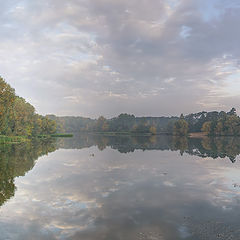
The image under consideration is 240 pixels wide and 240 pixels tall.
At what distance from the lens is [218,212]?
14297mm

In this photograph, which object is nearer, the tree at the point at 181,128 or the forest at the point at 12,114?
the forest at the point at 12,114

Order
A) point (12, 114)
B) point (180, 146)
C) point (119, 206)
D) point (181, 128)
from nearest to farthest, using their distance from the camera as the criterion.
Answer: point (119, 206)
point (180, 146)
point (12, 114)
point (181, 128)

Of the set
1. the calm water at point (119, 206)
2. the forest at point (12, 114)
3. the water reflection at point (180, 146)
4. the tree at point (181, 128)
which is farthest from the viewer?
the tree at point (181, 128)

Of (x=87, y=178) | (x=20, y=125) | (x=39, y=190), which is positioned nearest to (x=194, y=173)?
(x=87, y=178)

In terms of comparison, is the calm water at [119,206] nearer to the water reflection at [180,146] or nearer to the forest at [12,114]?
the water reflection at [180,146]

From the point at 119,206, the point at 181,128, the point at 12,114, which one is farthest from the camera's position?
the point at 181,128

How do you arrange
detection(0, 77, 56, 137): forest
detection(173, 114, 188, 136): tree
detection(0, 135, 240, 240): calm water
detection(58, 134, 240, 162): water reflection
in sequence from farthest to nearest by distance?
detection(173, 114, 188, 136): tree
detection(0, 77, 56, 137): forest
detection(58, 134, 240, 162): water reflection
detection(0, 135, 240, 240): calm water

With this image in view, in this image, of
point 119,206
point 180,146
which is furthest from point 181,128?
point 119,206

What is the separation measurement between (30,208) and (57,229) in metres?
4.23

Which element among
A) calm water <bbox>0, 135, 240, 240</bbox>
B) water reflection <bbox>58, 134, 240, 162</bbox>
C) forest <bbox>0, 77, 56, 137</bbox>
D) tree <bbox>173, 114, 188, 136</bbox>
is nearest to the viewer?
calm water <bbox>0, 135, 240, 240</bbox>

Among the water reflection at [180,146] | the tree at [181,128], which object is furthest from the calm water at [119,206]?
the tree at [181,128]

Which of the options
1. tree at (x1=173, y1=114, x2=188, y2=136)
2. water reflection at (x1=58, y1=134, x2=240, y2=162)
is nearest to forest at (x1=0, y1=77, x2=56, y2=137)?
water reflection at (x1=58, y1=134, x2=240, y2=162)

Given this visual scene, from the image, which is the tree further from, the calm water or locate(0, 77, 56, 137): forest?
the calm water

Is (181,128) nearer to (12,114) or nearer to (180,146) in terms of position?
(180,146)
